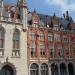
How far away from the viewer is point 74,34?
35781mm

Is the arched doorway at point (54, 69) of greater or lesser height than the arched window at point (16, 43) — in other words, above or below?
below

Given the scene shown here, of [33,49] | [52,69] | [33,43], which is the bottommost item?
[52,69]

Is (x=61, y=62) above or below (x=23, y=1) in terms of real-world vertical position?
below

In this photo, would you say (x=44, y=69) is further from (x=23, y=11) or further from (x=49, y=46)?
(x=23, y=11)

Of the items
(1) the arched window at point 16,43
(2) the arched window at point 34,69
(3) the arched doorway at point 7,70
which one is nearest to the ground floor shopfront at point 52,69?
(2) the arched window at point 34,69

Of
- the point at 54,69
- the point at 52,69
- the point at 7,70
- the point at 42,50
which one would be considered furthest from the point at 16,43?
the point at 54,69

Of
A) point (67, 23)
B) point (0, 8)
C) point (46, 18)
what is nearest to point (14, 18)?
point (0, 8)

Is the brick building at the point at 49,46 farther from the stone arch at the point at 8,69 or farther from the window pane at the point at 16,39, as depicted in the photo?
the stone arch at the point at 8,69

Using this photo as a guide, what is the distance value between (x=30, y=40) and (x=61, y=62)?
6955 mm

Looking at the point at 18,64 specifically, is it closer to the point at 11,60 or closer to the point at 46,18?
the point at 11,60

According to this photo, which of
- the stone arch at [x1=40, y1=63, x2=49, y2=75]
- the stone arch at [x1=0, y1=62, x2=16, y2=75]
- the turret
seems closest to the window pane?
the turret

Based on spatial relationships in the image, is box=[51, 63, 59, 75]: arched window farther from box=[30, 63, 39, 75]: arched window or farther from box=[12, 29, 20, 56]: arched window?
box=[12, 29, 20, 56]: arched window

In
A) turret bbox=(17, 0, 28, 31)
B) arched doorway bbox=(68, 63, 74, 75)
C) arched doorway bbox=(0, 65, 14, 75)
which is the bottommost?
arched doorway bbox=(0, 65, 14, 75)

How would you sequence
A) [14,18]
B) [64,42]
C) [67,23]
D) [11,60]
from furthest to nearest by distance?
[67,23]
[64,42]
[14,18]
[11,60]
